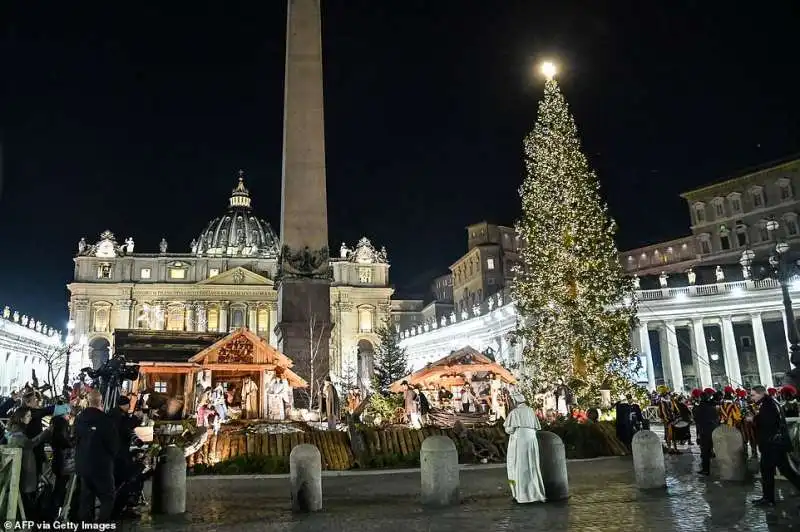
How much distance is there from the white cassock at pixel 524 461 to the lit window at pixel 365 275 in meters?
91.1

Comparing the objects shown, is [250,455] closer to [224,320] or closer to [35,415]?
[35,415]

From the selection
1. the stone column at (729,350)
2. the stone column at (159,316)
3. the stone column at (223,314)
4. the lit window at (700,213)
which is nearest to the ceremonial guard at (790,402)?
the stone column at (729,350)

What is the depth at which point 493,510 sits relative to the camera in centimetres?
836

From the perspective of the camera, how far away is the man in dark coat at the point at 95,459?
685 cm

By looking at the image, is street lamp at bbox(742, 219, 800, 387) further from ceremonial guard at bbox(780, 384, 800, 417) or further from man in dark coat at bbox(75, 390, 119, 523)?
man in dark coat at bbox(75, 390, 119, 523)

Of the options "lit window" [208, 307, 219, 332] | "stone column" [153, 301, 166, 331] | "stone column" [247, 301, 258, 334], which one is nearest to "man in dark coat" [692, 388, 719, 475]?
"stone column" [247, 301, 258, 334]

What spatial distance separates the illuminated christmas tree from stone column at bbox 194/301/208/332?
76154 millimetres

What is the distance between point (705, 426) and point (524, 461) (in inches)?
193

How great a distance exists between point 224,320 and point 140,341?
72.0m

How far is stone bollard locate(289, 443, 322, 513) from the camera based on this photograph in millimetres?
8570

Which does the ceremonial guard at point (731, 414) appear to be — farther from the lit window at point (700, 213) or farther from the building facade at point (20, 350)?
the building facade at point (20, 350)

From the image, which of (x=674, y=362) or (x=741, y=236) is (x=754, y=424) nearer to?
(x=674, y=362)

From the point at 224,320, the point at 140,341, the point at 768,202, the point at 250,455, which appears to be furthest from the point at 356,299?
the point at 250,455

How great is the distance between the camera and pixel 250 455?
44.4 feet
